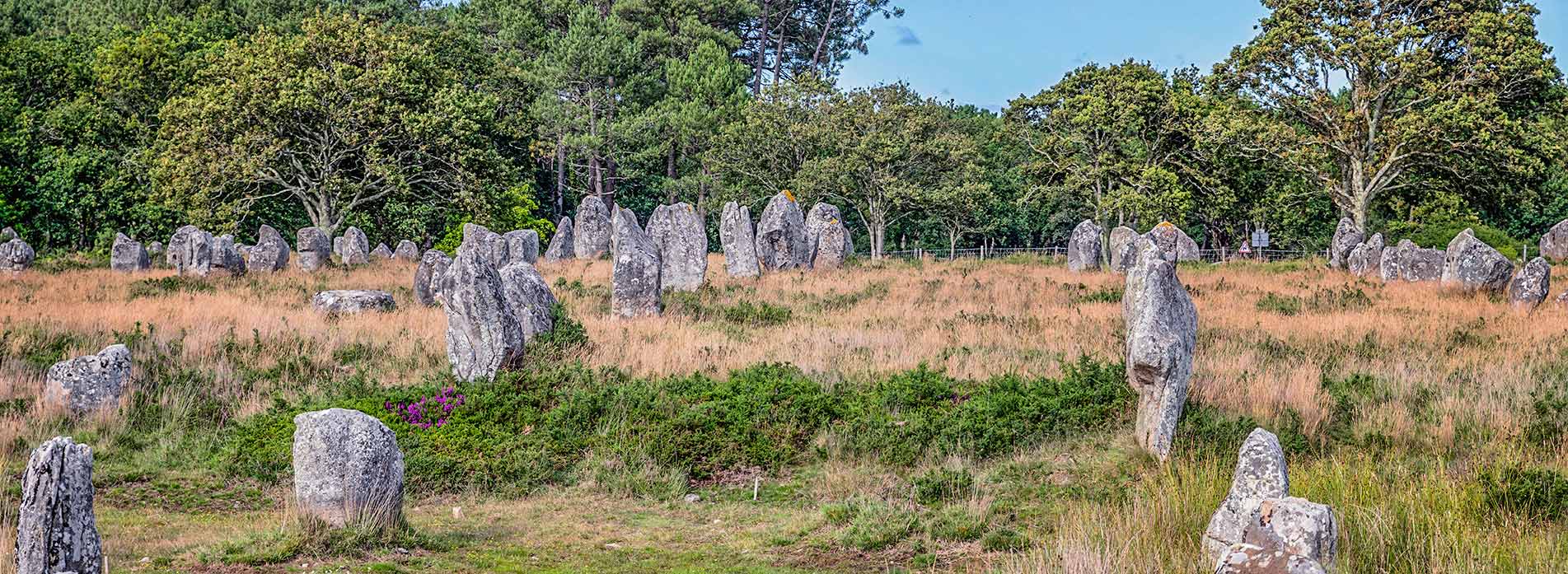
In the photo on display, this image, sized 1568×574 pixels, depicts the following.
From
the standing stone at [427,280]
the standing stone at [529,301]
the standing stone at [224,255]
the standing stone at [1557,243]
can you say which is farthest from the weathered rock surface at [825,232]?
the standing stone at [1557,243]

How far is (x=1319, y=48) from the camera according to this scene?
38281 millimetres

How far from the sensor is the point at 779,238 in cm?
3391

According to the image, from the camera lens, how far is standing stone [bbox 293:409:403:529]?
28.7 ft

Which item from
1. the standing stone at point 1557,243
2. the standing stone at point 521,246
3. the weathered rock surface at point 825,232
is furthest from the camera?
the standing stone at point 1557,243

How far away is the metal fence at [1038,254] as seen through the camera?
53.2m

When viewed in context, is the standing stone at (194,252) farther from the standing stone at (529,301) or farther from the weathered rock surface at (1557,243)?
the weathered rock surface at (1557,243)

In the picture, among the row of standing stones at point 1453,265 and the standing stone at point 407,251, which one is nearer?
the row of standing stones at point 1453,265

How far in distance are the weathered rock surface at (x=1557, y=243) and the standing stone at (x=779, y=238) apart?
83.9 feet

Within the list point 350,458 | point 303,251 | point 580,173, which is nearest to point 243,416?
point 350,458

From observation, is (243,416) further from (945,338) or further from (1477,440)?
(1477,440)

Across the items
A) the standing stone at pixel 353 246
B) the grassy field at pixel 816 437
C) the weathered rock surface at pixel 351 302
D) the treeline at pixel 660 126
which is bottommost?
the grassy field at pixel 816 437

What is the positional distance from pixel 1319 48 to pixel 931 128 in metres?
17.5

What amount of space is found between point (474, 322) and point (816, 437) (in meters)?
4.83

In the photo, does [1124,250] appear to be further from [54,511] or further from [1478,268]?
[54,511]
